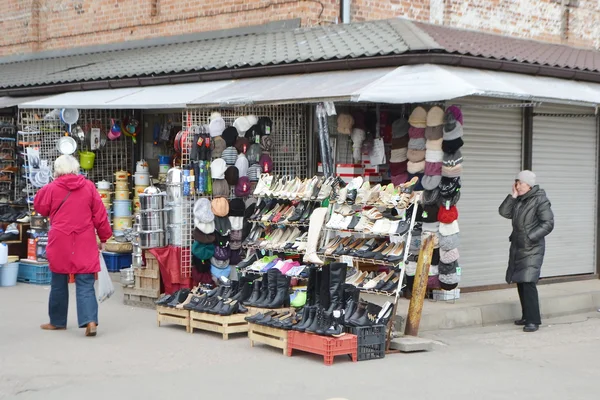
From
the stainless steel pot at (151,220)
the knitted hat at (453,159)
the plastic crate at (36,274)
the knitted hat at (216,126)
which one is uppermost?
the knitted hat at (216,126)

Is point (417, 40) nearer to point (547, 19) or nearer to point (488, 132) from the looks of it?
point (488, 132)

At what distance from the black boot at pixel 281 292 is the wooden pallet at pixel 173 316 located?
0.96 m

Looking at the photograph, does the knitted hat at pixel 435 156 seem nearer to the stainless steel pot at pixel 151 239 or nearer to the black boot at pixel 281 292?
the black boot at pixel 281 292

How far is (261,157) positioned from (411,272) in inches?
108

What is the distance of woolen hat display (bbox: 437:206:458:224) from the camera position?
11500 millimetres

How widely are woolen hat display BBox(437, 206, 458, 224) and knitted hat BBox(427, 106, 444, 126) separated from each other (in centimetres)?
107

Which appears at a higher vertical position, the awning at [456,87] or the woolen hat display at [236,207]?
the awning at [456,87]

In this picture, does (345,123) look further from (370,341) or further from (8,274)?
(8,274)

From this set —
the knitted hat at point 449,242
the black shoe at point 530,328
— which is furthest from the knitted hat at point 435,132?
the black shoe at point 530,328

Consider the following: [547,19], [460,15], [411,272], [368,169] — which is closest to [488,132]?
[368,169]

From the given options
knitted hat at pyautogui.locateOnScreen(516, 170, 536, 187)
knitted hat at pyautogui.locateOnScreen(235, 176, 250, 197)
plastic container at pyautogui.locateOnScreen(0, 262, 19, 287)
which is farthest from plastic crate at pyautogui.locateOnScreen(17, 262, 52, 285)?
knitted hat at pyautogui.locateOnScreen(516, 170, 536, 187)

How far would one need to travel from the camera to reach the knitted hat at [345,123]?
12633 mm

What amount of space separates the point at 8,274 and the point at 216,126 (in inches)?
174

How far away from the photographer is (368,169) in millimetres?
12883
